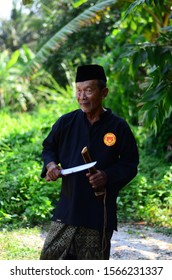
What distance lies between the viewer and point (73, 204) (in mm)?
3619

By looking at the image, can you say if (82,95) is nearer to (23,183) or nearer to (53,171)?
(53,171)

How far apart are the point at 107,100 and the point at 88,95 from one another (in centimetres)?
636

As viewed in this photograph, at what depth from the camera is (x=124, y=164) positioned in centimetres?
362

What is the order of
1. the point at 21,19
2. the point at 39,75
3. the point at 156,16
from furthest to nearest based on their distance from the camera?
1. the point at 21,19
2. the point at 39,75
3. the point at 156,16

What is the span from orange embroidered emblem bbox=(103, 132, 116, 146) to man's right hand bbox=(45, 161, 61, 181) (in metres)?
0.32

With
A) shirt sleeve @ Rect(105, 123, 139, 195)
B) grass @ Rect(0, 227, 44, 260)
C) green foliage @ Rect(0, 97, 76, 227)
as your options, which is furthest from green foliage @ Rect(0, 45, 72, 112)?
shirt sleeve @ Rect(105, 123, 139, 195)

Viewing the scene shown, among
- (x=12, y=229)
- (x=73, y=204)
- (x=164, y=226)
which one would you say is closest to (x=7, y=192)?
(x=12, y=229)

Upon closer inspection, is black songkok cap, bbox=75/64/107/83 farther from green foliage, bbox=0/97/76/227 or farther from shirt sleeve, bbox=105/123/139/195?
green foliage, bbox=0/97/76/227

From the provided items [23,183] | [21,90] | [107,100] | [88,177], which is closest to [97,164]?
[88,177]

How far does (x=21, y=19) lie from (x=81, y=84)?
28672mm

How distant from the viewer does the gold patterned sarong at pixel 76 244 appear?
363 centimetres

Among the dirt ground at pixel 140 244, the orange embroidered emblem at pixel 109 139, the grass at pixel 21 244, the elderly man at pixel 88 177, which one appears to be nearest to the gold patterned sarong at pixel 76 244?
the elderly man at pixel 88 177
